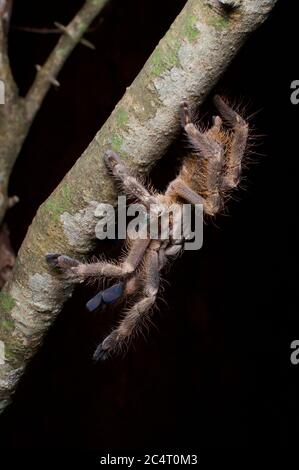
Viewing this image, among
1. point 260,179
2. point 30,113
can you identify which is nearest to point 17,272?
point 30,113

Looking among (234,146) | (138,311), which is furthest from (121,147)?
(138,311)

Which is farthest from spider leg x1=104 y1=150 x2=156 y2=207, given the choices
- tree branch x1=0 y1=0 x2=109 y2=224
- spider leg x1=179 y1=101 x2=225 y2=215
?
tree branch x1=0 y1=0 x2=109 y2=224

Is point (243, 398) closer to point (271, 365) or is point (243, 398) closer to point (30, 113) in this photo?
point (271, 365)

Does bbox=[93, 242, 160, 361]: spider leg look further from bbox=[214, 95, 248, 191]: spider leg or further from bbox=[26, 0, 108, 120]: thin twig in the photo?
bbox=[26, 0, 108, 120]: thin twig

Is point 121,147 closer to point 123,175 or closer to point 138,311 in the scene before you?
point 123,175

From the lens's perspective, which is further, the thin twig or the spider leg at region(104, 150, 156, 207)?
the thin twig

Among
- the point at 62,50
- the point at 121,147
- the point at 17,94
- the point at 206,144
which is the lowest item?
the point at 121,147
